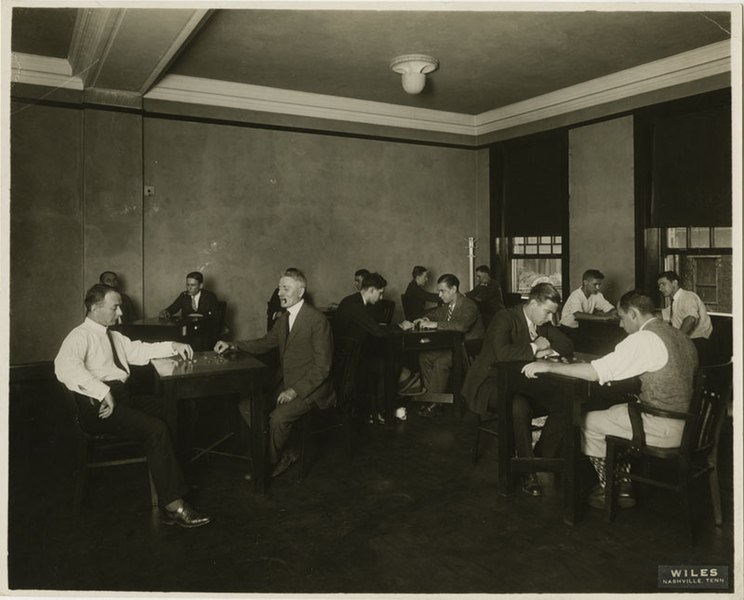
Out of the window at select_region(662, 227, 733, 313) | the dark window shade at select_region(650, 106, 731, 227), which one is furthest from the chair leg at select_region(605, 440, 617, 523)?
the dark window shade at select_region(650, 106, 731, 227)

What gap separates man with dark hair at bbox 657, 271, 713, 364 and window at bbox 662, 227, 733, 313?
26.9 inches

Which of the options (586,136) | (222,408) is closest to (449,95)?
(586,136)

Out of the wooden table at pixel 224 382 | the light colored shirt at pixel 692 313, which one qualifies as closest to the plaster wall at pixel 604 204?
the light colored shirt at pixel 692 313

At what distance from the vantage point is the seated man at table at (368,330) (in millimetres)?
5160

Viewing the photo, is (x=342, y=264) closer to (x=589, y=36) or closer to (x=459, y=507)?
(x=589, y=36)

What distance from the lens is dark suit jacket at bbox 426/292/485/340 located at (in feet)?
18.2

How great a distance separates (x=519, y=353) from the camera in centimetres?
389

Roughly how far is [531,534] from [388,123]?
6228 millimetres

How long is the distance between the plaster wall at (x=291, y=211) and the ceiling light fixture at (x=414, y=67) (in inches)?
72.2

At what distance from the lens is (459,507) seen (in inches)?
136

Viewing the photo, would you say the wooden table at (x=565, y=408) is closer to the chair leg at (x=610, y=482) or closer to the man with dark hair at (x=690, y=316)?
the chair leg at (x=610, y=482)

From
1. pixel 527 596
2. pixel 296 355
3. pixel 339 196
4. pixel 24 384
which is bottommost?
pixel 527 596

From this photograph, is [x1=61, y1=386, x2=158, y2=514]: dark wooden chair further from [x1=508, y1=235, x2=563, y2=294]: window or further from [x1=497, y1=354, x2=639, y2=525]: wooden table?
[x1=508, y1=235, x2=563, y2=294]: window

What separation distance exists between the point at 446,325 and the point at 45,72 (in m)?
4.94
